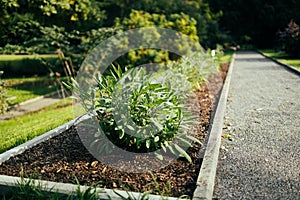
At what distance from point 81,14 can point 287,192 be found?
7817 millimetres

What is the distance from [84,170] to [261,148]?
1.89 m

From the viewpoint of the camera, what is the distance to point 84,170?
2.86 metres

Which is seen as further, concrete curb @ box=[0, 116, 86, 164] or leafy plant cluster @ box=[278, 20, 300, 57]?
leafy plant cluster @ box=[278, 20, 300, 57]

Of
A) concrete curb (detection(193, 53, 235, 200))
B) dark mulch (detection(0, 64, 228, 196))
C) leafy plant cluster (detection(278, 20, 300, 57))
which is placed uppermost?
leafy plant cluster (detection(278, 20, 300, 57))

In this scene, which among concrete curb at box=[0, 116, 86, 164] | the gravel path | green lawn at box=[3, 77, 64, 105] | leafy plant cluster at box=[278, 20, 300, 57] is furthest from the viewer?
leafy plant cluster at box=[278, 20, 300, 57]

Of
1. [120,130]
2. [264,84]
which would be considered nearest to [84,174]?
[120,130]

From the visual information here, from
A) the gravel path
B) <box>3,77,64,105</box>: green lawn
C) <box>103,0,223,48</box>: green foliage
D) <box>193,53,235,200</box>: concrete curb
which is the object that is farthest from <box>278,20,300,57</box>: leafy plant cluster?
<box>193,53,235,200</box>: concrete curb

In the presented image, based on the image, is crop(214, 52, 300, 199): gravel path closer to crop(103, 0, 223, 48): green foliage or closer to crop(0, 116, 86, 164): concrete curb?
crop(0, 116, 86, 164): concrete curb

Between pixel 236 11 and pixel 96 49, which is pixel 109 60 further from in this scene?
pixel 236 11

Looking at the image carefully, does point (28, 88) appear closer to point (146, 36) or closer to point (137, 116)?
point (146, 36)

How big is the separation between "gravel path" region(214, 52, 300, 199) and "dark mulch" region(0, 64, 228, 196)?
0.28 m

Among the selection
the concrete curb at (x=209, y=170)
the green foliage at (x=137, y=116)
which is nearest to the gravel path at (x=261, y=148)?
the concrete curb at (x=209, y=170)

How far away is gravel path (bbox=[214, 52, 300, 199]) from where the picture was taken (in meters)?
2.58

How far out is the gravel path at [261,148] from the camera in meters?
2.58
